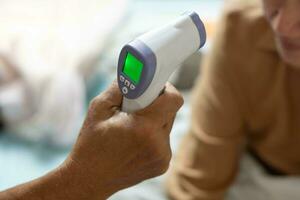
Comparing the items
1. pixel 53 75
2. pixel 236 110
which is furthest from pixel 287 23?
pixel 53 75

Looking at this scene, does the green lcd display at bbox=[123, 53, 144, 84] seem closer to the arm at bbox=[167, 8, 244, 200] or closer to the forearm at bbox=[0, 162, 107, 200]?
the forearm at bbox=[0, 162, 107, 200]

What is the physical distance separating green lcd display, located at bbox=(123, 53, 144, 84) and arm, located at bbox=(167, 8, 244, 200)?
513 millimetres

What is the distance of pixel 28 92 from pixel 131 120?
2.20ft

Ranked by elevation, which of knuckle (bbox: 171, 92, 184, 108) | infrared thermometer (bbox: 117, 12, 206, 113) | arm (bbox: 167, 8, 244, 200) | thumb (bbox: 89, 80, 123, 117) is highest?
infrared thermometer (bbox: 117, 12, 206, 113)

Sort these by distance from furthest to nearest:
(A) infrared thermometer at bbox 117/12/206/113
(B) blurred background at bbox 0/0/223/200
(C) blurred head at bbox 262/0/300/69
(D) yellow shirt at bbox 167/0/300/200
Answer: (B) blurred background at bbox 0/0/223/200, (D) yellow shirt at bbox 167/0/300/200, (C) blurred head at bbox 262/0/300/69, (A) infrared thermometer at bbox 117/12/206/113

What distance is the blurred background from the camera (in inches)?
41.8

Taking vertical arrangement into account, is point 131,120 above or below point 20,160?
above

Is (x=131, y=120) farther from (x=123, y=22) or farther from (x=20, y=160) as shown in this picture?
(x=123, y=22)

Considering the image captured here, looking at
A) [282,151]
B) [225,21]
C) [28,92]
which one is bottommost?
[282,151]

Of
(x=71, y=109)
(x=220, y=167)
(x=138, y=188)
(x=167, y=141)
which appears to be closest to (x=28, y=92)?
(x=71, y=109)

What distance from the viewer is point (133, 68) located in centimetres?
46

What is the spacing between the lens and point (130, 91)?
1.55 feet

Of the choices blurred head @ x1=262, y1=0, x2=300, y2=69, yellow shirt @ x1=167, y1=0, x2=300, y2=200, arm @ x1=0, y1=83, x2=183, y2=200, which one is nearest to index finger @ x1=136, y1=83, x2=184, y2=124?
arm @ x1=0, y1=83, x2=183, y2=200

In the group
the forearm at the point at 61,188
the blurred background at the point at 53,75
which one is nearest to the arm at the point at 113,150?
the forearm at the point at 61,188
